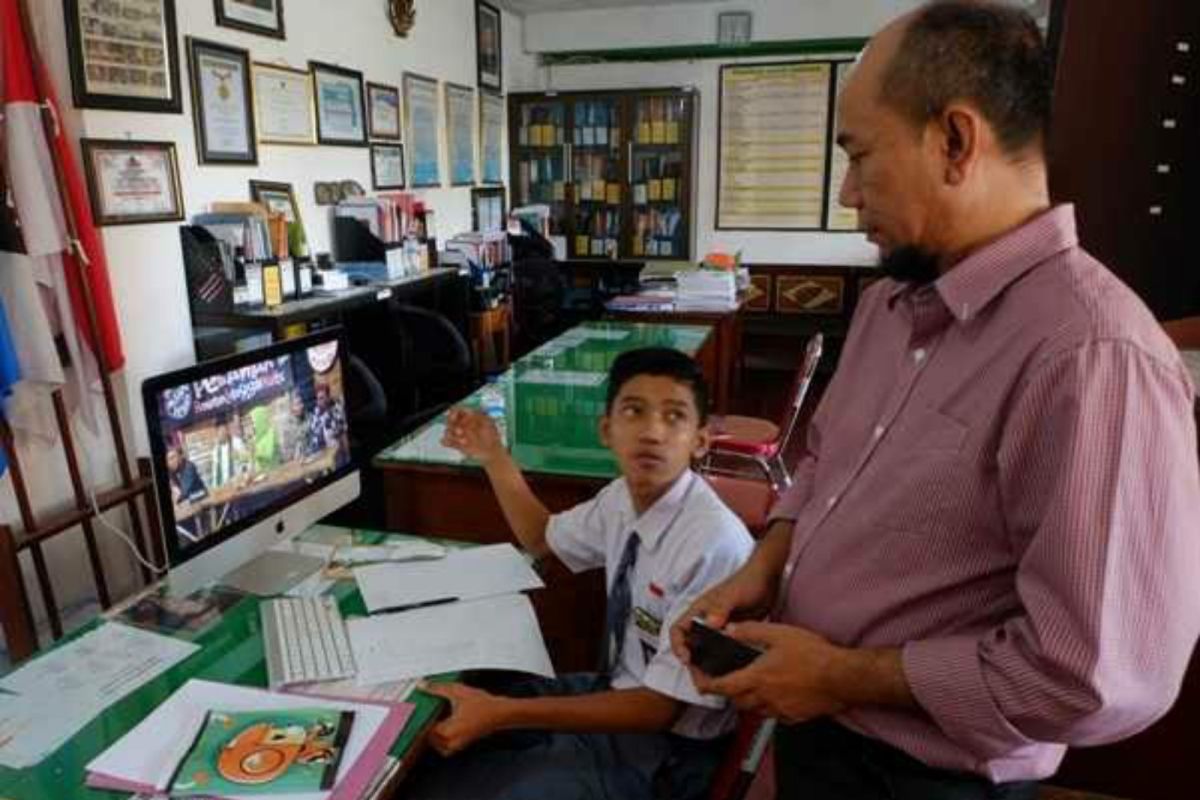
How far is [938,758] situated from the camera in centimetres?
82

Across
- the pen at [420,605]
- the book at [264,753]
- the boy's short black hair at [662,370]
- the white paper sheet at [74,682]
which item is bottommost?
the pen at [420,605]

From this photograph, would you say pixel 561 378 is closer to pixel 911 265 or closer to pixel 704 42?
pixel 911 265

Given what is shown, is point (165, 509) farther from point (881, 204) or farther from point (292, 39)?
point (292, 39)

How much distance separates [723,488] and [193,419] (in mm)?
1717

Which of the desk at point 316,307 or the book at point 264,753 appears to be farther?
the desk at point 316,307

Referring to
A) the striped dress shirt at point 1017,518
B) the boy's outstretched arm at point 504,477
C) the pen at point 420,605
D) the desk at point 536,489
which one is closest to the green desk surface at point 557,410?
the desk at point 536,489

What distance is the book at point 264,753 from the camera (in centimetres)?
89

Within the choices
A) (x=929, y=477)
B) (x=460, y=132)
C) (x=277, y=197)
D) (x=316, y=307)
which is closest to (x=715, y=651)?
(x=929, y=477)

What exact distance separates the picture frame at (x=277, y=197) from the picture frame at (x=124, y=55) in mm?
469

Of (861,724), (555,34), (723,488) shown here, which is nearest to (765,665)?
(861,724)

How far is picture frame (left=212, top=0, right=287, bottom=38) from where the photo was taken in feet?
9.76

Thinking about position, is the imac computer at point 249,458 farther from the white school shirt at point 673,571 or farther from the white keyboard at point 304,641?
the white school shirt at point 673,571

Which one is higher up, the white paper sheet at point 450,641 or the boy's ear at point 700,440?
the boy's ear at point 700,440

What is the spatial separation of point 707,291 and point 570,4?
2725 millimetres
